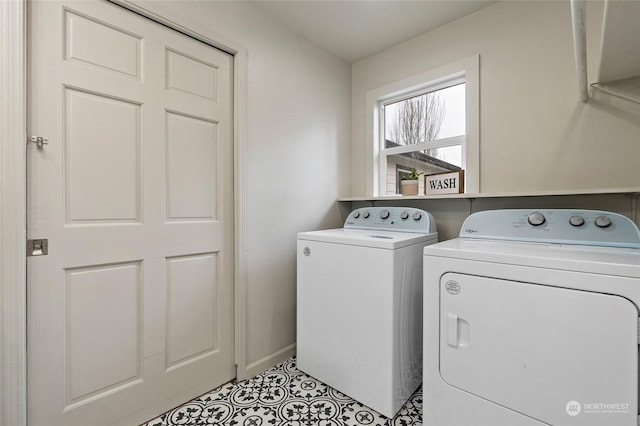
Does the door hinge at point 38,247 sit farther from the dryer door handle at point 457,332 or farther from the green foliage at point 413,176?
the green foliage at point 413,176

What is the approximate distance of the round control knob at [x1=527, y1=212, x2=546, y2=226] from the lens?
1.42 metres

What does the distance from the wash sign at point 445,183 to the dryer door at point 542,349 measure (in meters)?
0.86

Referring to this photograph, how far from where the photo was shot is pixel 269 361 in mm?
1878

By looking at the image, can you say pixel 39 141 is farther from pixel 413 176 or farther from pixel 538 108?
pixel 538 108

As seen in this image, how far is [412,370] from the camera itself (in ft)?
5.17

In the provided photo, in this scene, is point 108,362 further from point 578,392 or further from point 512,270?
point 578,392

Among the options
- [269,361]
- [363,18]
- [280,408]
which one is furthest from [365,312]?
[363,18]

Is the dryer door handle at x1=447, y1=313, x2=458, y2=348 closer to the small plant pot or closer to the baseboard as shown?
the small plant pot

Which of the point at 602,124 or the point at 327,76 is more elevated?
the point at 327,76

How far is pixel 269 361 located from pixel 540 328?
148 cm

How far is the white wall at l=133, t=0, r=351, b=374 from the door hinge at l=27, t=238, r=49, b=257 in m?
0.87

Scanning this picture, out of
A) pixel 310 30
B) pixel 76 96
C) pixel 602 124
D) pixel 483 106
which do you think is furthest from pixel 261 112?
pixel 602 124

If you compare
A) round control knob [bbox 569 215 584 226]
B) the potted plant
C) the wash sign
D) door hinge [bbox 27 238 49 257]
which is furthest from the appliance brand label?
door hinge [bbox 27 238 49 257]

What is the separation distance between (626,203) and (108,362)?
2503 mm
